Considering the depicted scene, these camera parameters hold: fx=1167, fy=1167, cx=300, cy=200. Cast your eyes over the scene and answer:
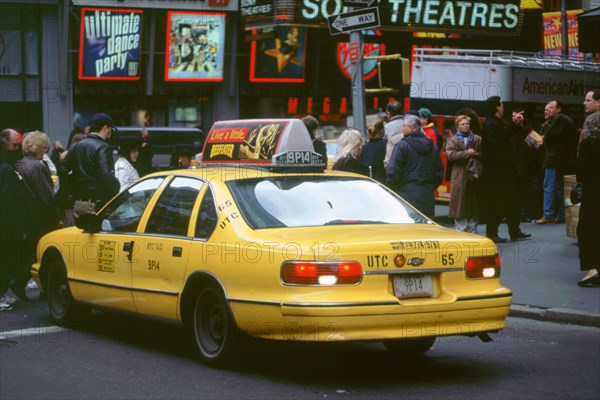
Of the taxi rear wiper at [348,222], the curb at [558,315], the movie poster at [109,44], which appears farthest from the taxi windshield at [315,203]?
the movie poster at [109,44]

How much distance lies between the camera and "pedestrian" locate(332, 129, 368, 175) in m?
14.4

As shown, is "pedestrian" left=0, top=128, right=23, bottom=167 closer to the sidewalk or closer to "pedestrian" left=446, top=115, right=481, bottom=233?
the sidewalk

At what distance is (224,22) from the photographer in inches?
1273

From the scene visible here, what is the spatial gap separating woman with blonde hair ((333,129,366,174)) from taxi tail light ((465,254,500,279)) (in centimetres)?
644

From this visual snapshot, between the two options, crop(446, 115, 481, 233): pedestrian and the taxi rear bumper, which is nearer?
the taxi rear bumper

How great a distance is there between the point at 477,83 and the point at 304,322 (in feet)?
43.8

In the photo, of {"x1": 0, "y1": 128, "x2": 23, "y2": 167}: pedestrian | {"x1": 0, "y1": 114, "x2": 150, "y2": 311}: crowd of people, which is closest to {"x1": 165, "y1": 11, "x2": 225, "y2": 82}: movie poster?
{"x1": 0, "y1": 114, "x2": 150, "y2": 311}: crowd of people

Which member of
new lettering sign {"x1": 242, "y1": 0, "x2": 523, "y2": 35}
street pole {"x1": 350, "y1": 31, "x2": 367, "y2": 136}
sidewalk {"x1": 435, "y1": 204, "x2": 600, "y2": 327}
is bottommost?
sidewalk {"x1": 435, "y1": 204, "x2": 600, "y2": 327}

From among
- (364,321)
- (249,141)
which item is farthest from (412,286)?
(249,141)

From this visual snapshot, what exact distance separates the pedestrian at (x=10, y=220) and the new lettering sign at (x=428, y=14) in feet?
58.4

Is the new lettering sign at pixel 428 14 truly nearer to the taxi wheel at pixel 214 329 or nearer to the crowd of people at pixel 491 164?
the crowd of people at pixel 491 164

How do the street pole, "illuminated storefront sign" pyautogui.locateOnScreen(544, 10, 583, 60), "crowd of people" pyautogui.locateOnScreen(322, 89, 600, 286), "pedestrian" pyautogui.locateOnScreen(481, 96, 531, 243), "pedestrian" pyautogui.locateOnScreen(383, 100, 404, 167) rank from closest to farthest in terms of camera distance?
"crowd of people" pyautogui.locateOnScreen(322, 89, 600, 286) < "pedestrian" pyautogui.locateOnScreen(383, 100, 404, 167) < "pedestrian" pyautogui.locateOnScreen(481, 96, 531, 243) < the street pole < "illuminated storefront sign" pyautogui.locateOnScreen(544, 10, 583, 60)

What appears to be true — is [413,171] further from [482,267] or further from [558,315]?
[482,267]

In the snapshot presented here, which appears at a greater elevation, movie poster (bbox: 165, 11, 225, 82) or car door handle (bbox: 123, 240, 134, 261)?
movie poster (bbox: 165, 11, 225, 82)
